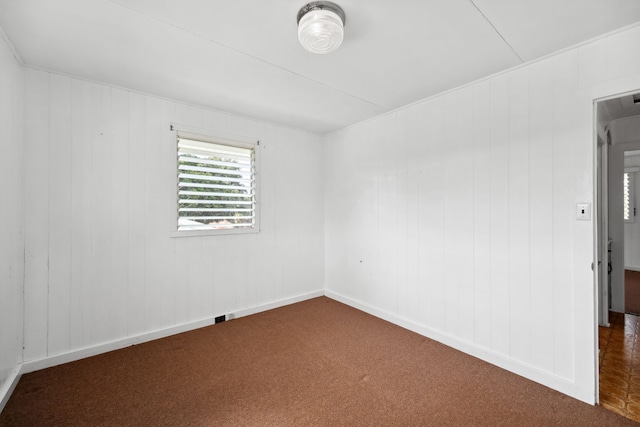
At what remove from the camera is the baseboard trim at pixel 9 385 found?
6.22 ft

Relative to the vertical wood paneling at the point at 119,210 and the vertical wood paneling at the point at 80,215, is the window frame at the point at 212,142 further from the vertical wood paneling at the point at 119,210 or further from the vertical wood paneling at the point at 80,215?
the vertical wood paneling at the point at 80,215

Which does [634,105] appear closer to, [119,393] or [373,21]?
[373,21]

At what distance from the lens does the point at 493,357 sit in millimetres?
2459

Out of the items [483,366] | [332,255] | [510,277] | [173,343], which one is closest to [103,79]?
[173,343]

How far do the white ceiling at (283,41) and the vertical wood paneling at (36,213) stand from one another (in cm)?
28

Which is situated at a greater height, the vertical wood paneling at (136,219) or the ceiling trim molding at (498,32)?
the ceiling trim molding at (498,32)

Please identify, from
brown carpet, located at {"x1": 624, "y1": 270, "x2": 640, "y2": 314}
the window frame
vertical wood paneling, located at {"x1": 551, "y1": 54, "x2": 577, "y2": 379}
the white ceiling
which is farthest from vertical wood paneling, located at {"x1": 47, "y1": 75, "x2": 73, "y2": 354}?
brown carpet, located at {"x1": 624, "y1": 270, "x2": 640, "y2": 314}

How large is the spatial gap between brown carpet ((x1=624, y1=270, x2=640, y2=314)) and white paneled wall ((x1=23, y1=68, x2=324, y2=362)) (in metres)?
4.84

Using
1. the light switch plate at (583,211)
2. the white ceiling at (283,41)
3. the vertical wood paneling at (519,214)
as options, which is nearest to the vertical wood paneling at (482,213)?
the vertical wood paneling at (519,214)

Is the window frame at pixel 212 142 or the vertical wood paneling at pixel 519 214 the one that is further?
the window frame at pixel 212 142

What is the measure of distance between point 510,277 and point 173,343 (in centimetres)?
321

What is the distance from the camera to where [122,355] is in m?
2.60

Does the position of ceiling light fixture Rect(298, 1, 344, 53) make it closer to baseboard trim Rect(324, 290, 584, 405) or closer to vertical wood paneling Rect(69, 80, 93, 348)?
vertical wood paneling Rect(69, 80, 93, 348)

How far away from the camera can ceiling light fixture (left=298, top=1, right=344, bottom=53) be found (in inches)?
62.3
